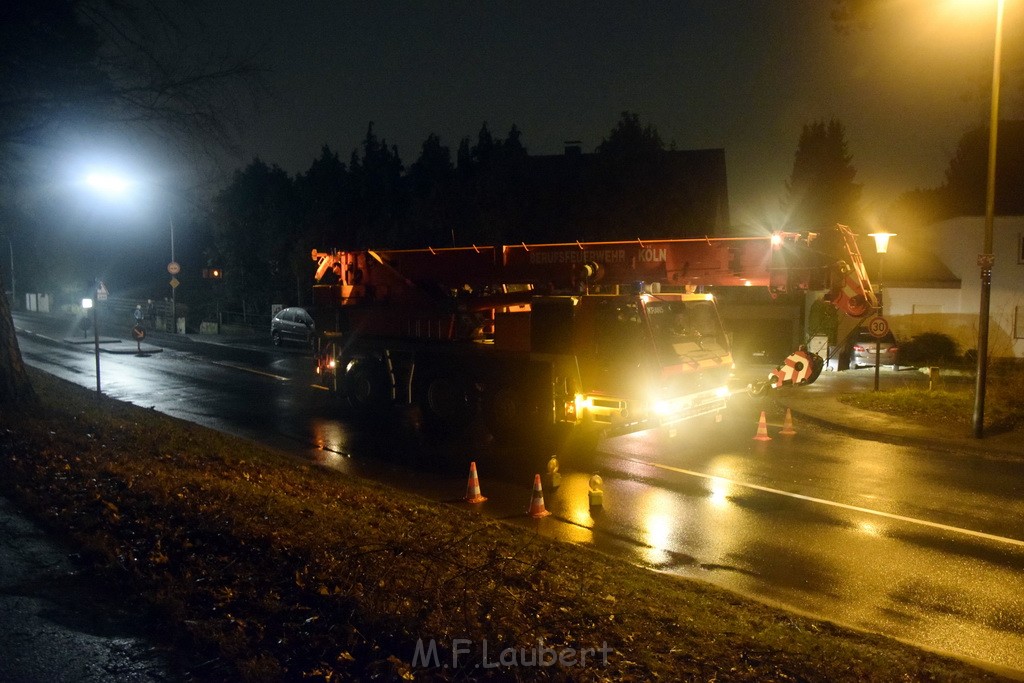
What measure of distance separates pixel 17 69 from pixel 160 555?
8968mm

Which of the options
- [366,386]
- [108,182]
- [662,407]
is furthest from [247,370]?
[662,407]

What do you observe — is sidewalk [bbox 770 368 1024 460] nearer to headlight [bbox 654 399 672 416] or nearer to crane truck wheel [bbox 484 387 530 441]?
headlight [bbox 654 399 672 416]

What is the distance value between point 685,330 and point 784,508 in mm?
3330

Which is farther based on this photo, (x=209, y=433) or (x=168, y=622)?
(x=209, y=433)

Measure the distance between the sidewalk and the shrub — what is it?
13.1ft

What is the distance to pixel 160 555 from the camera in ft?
21.2

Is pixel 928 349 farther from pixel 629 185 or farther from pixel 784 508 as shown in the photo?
pixel 784 508

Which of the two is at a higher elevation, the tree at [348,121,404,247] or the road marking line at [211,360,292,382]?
the tree at [348,121,404,247]

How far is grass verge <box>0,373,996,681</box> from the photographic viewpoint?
15.9 feet

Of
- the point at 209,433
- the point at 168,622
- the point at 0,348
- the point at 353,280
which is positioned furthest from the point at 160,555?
the point at 353,280

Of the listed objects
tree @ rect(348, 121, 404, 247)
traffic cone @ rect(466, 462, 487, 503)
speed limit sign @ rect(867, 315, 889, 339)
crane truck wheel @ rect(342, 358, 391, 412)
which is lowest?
traffic cone @ rect(466, 462, 487, 503)

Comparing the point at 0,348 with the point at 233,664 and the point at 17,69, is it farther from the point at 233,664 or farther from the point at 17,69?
the point at 233,664

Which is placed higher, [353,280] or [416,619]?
[353,280]

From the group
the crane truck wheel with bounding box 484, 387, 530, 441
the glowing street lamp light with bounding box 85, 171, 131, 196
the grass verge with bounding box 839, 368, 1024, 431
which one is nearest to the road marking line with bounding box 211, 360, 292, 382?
the glowing street lamp light with bounding box 85, 171, 131, 196
